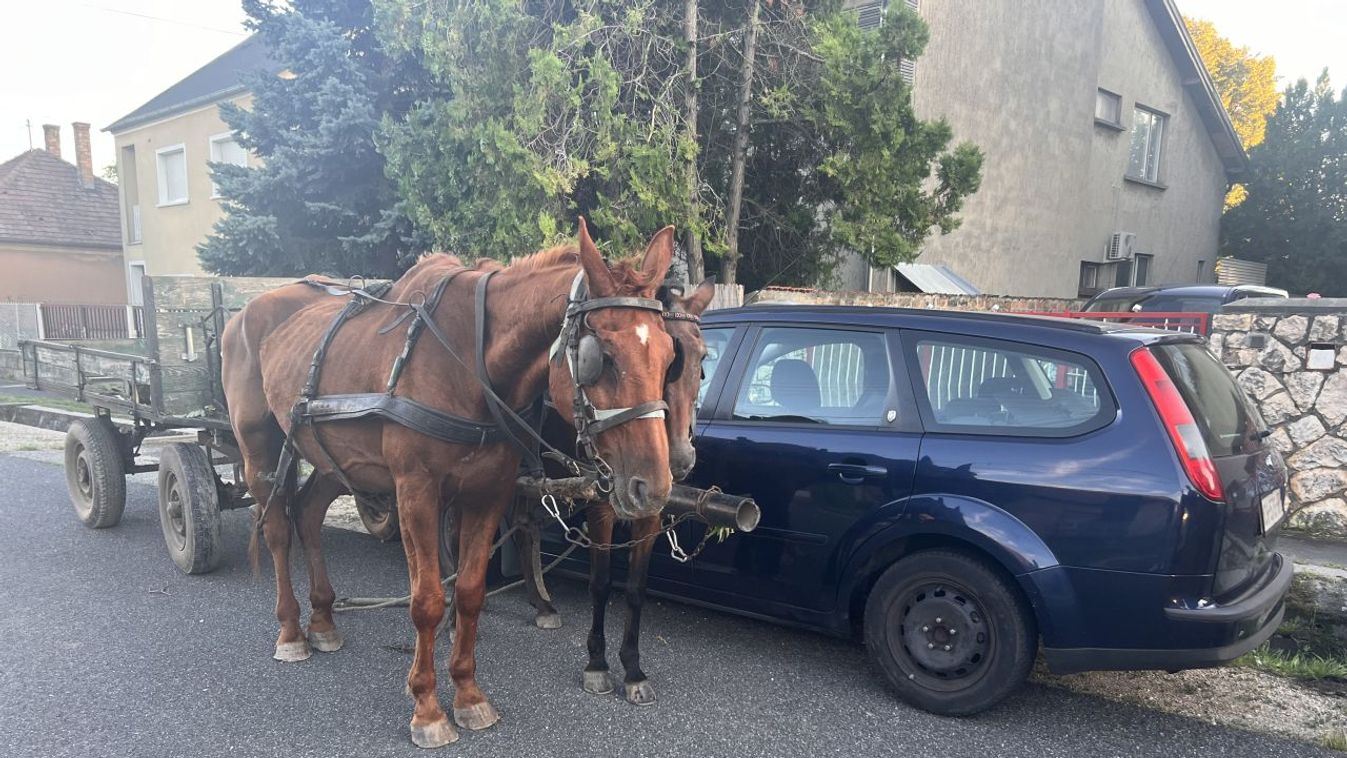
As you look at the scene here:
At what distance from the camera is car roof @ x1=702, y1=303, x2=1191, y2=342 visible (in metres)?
3.45

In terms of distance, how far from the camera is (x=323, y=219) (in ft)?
34.8

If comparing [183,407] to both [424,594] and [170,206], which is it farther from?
[170,206]

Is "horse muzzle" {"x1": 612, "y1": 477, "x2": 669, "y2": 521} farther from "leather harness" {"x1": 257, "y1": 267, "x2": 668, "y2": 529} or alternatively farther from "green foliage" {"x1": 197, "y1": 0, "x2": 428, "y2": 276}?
"green foliage" {"x1": 197, "y1": 0, "x2": 428, "y2": 276}

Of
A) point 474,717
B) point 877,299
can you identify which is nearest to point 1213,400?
point 474,717

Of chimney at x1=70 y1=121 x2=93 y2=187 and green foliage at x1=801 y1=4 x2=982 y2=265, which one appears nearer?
green foliage at x1=801 y1=4 x2=982 y2=265

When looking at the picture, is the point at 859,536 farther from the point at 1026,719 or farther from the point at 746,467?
the point at 1026,719

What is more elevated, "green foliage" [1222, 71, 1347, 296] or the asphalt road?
"green foliage" [1222, 71, 1347, 296]

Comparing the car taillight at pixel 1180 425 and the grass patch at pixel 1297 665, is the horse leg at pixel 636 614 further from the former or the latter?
the grass patch at pixel 1297 665

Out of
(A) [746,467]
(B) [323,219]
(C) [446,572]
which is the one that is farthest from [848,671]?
(B) [323,219]

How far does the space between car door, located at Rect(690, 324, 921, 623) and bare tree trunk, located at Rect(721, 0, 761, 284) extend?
176 inches

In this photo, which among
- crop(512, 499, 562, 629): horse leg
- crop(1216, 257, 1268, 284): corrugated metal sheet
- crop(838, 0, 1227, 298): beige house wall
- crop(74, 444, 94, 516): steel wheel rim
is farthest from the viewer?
crop(1216, 257, 1268, 284): corrugated metal sheet

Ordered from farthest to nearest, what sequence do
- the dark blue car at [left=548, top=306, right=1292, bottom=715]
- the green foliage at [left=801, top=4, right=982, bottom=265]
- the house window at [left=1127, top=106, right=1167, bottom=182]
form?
the house window at [left=1127, top=106, right=1167, bottom=182], the green foliage at [left=801, top=4, right=982, bottom=265], the dark blue car at [left=548, top=306, right=1292, bottom=715]

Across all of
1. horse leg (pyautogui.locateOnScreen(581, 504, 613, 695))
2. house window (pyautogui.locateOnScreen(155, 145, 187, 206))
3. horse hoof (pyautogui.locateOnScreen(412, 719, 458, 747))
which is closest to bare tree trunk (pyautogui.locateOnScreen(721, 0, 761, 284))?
horse leg (pyautogui.locateOnScreen(581, 504, 613, 695))

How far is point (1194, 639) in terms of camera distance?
2961 mm
